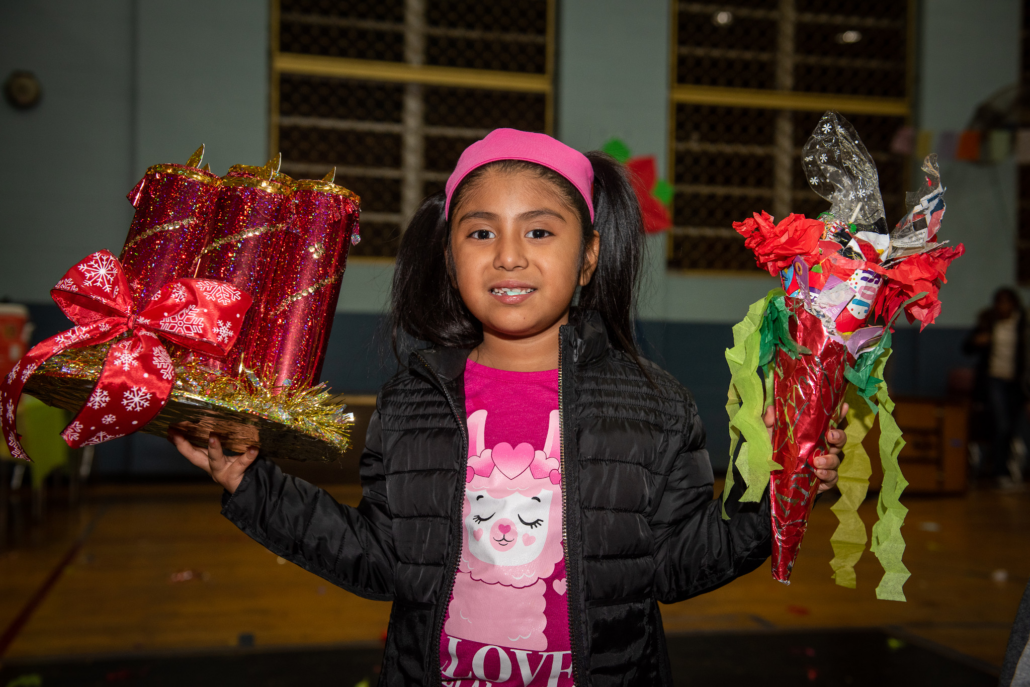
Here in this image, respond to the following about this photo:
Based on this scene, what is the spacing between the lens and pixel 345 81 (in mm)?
4879

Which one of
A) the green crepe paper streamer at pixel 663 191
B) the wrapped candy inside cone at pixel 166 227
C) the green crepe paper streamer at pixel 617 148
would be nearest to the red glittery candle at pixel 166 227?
the wrapped candy inside cone at pixel 166 227

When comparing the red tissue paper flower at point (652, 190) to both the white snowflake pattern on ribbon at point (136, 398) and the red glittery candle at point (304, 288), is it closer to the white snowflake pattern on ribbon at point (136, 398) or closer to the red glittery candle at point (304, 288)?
the red glittery candle at point (304, 288)

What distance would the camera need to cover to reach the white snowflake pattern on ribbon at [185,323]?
0.75 meters

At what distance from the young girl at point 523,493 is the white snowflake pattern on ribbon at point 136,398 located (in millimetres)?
172

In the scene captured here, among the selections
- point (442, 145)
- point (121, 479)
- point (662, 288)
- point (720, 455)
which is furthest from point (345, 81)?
point (720, 455)

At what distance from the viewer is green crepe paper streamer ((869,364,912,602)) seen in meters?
0.84

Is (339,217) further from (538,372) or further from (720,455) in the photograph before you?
(720,455)

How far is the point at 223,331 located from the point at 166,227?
15 cm

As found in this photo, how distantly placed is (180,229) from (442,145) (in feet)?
14.4

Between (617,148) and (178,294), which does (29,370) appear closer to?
(178,294)

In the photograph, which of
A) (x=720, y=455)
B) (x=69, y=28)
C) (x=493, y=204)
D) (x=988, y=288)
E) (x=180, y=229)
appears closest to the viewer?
(x=180, y=229)

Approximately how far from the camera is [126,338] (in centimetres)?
76

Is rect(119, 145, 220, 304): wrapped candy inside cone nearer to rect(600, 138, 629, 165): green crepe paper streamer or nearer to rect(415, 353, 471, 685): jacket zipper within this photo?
rect(415, 353, 471, 685): jacket zipper

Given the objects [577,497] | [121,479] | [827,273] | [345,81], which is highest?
[345,81]
